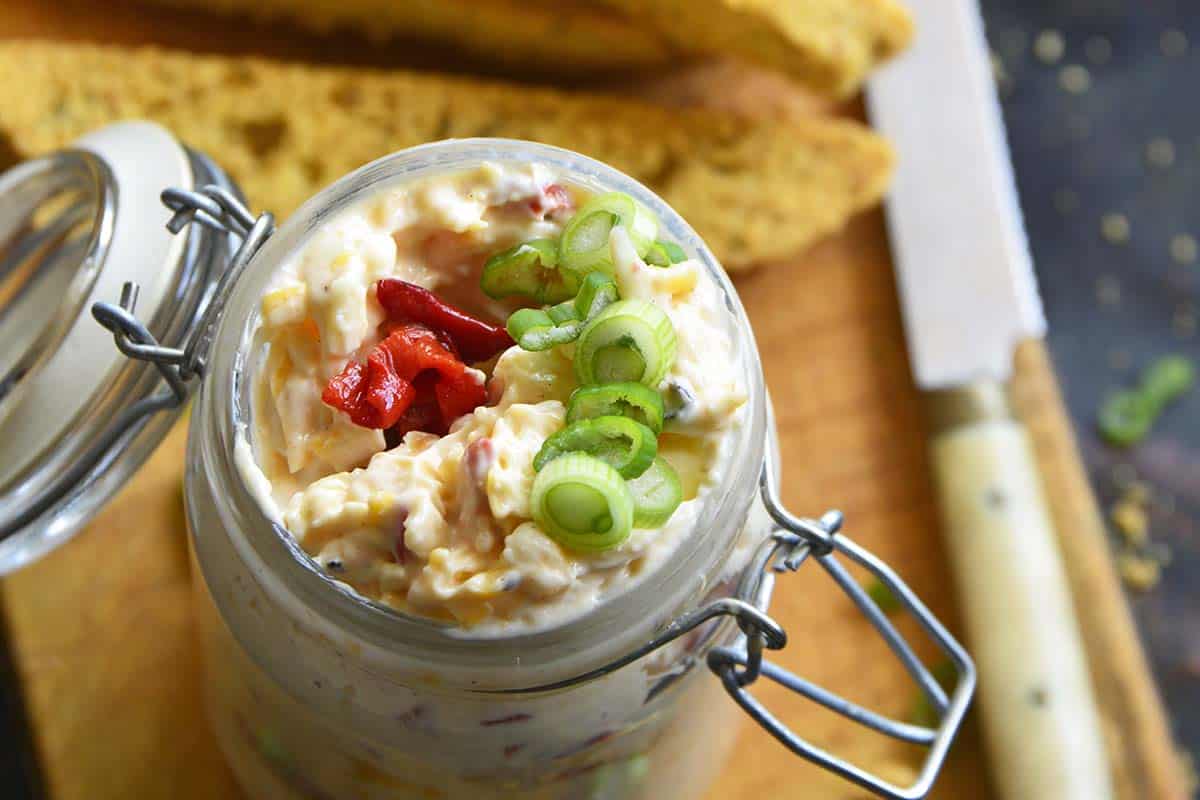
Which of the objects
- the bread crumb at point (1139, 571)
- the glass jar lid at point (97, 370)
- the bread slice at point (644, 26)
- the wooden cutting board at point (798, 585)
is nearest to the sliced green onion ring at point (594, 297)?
the glass jar lid at point (97, 370)

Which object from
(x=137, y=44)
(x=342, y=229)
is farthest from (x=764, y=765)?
(x=137, y=44)

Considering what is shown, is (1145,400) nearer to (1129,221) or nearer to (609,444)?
(1129,221)

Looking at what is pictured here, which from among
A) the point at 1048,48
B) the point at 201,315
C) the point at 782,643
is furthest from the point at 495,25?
the point at 1048,48

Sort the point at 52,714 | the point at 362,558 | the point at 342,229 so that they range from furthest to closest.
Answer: the point at 52,714
the point at 342,229
the point at 362,558

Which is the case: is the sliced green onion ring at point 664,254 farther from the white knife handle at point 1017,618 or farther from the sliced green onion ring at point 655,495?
the white knife handle at point 1017,618

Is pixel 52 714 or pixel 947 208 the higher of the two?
pixel 947 208

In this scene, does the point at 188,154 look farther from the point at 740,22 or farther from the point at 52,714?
the point at 740,22
